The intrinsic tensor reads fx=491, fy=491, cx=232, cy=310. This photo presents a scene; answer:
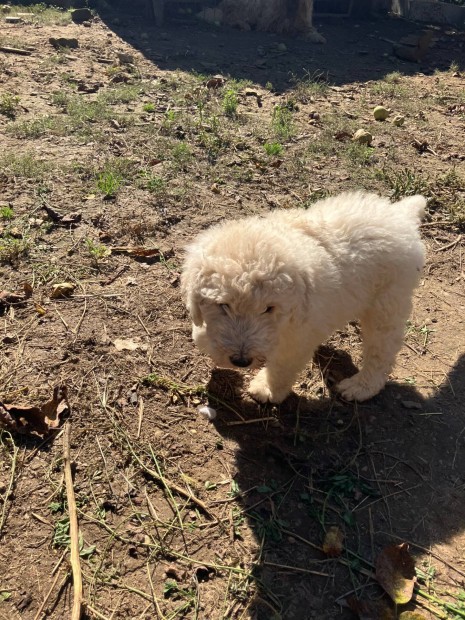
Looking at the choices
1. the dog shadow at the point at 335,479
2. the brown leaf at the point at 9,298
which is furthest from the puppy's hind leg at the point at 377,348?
the brown leaf at the point at 9,298

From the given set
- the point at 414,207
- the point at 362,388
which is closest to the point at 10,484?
the point at 362,388

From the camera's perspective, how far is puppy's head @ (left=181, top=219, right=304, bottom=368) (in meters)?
3.13

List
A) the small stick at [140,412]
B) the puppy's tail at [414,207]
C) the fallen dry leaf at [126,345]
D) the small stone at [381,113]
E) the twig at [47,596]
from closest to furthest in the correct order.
→ the twig at [47,596] < the small stick at [140,412] < the puppy's tail at [414,207] < the fallen dry leaf at [126,345] < the small stone at [381,113]

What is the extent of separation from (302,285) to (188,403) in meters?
1.46

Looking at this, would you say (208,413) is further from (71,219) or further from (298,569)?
(71,219)

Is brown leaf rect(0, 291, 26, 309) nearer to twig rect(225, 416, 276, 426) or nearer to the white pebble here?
the white pebble

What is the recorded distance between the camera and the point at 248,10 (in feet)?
50.2

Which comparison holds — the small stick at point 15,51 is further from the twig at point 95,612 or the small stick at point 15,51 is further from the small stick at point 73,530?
the twig at point 95,612

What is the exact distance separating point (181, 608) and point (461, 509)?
6.90ft

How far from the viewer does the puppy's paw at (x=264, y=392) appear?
13.3 ft

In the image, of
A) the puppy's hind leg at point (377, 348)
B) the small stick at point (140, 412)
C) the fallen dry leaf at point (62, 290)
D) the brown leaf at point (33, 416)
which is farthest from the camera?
the fallen dry leaf at point (62, 290)

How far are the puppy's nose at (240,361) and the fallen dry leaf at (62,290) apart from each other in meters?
2.31

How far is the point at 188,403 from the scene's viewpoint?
13.3ft

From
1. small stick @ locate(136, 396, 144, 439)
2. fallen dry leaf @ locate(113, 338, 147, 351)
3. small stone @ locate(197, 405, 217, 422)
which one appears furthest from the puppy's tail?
small stick @ locate(136, 396, 144, 439)
